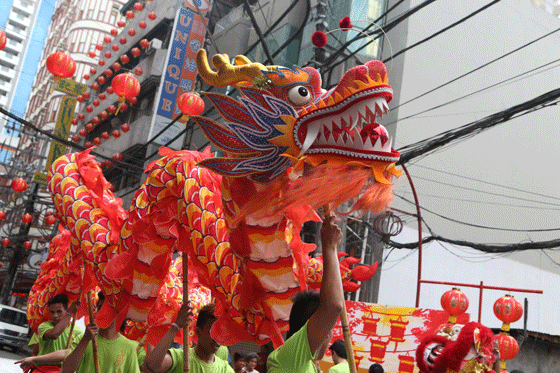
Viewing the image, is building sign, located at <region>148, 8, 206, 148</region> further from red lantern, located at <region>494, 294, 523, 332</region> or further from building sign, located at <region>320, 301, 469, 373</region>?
red lantern, located at <region>494, 294, 523, 332</region>

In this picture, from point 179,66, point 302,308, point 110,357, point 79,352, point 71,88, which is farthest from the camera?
point 71,88

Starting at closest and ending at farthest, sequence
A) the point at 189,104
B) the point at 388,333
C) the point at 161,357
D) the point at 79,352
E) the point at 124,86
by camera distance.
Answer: the point at 161,357, the point at 79,352, the point at 388,333, the point at 189,104, the point at 124,86

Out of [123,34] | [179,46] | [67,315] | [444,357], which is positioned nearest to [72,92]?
[179,46]

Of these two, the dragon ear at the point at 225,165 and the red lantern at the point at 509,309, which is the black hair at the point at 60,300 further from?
the red lantern at the point at 509,309

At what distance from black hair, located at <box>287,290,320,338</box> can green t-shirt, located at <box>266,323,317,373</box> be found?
0.11 meters

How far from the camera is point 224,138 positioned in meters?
2.30

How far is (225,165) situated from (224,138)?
0.12 meters

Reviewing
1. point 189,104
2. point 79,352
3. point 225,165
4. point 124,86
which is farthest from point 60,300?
point 124,86

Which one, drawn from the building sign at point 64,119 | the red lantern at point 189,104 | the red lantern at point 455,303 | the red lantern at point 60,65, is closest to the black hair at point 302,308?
the red lantern at point 455,303

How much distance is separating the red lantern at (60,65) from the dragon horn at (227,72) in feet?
36.4

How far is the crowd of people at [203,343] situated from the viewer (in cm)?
189

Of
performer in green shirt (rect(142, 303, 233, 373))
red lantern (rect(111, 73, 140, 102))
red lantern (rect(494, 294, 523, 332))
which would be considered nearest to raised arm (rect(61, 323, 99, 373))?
performer in green shirt (rect(142, 303, 233, 373))

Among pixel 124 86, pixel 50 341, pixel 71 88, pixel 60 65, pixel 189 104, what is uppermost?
pixel 71 88

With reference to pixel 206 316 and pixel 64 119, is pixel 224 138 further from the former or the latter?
pixel 64 119
